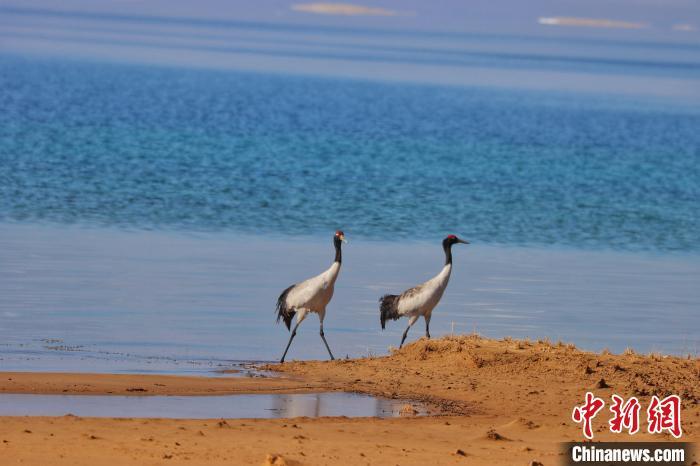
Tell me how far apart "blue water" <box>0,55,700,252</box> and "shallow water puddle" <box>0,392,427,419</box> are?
11527mm

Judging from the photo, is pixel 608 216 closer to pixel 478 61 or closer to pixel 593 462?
pixel 593 462

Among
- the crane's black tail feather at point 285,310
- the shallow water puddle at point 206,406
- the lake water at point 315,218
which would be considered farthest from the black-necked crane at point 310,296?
the shallow water puddle at point 206,406

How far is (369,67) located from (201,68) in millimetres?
16653

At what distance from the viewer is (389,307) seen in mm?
15555

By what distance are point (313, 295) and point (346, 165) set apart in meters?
19.8

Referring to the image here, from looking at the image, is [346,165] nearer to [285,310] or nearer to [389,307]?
[389,307]

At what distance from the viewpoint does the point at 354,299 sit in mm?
17859

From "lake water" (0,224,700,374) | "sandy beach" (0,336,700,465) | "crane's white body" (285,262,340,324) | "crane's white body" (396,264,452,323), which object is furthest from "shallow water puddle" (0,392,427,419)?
"crane's white body" (396,264,452,323)

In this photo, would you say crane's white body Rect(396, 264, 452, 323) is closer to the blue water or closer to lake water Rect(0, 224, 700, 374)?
lake water Rect(0, 224, 700, 374)

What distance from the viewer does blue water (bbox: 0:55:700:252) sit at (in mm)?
25641

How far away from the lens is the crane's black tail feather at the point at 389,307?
1548 cm

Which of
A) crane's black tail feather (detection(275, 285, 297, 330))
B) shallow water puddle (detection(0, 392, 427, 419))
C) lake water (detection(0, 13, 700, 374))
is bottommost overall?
shallow water puddle (detection(0, 392, 427, 419))

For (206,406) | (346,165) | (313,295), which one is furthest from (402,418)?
(346,165)

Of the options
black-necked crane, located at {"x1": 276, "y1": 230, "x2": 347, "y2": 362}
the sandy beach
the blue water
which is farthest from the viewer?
the blue water
